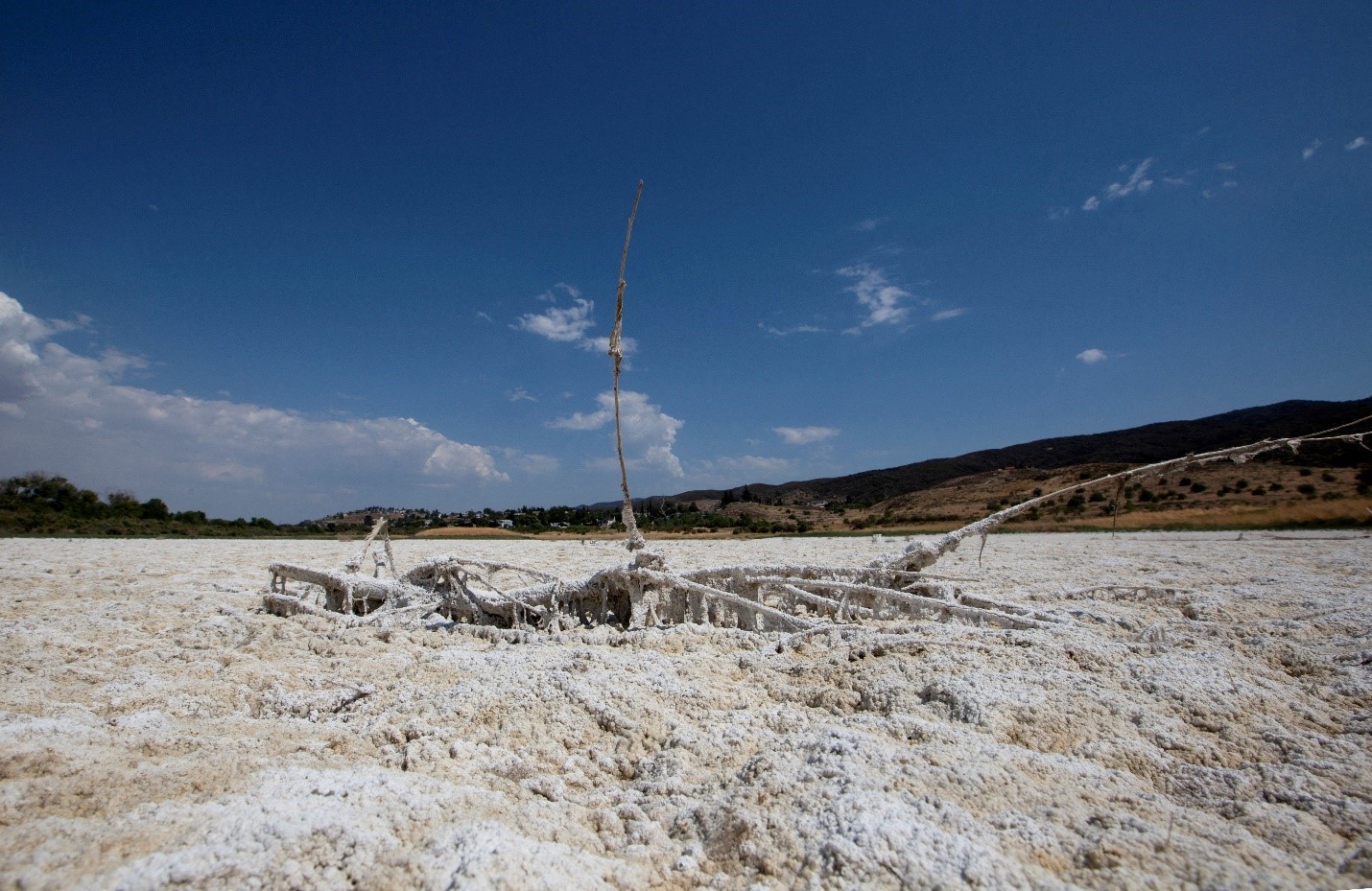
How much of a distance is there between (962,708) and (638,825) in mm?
1592

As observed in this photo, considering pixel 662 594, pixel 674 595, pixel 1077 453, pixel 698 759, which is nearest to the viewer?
pixel 698 759

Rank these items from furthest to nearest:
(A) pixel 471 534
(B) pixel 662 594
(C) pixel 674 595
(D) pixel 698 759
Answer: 1. (A) pixel 471 534
2. (B) pixel 662 594
3. (C) pixel 674 595
4. (D) pixel 698 759

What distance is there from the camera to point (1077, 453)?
48.7 m

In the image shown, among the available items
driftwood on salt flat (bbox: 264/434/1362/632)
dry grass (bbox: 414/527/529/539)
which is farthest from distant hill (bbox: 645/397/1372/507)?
driftwood on salt flat (bbox: 264/434/1362/632)

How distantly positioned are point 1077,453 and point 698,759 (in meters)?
55.9

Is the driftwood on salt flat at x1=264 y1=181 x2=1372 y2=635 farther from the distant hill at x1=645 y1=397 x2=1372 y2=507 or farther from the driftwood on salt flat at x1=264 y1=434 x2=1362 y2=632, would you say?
the distant hill at x1=645 y1=397 x2=1372 y2=507

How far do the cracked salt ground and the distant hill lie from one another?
138 feet

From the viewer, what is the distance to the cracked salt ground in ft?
5.63

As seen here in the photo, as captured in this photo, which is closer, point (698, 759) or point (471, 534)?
point (698, 759)

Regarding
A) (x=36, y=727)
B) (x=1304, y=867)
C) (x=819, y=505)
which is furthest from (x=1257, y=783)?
(x=819, y=505)

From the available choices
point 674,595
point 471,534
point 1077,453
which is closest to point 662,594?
point 674,595

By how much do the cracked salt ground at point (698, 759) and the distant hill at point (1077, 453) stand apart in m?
42.1

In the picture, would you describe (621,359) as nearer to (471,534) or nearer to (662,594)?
(662,594)

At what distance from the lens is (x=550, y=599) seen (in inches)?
210
